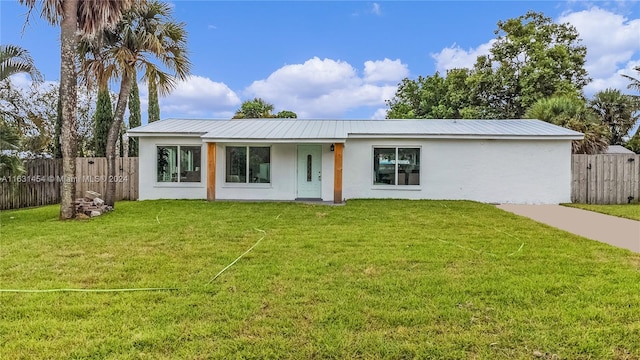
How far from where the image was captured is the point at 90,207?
34.3 feet

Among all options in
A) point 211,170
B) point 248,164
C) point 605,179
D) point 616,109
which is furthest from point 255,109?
point 616,109

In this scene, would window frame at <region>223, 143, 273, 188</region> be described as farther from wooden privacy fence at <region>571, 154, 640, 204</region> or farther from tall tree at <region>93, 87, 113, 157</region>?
wooden privacy fence at <region>571, 154, 640, 204</region>

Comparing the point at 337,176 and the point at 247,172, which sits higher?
the point at 247,172

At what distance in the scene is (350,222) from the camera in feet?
29.8

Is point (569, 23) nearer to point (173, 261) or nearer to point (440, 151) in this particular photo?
point (440, 151)

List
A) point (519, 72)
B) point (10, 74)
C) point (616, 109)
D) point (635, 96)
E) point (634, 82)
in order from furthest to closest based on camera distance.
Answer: point (519, 72) → point (616, 109) → point (634, 82) → point (635, 96) → point (10, 74)

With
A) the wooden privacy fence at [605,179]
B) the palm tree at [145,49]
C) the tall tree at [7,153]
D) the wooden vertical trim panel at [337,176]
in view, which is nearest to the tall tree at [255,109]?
the palm tree at [145,49]

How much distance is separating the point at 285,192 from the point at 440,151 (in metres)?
6.08

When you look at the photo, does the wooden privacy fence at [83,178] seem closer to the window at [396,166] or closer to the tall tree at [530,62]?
the window at [396,166]

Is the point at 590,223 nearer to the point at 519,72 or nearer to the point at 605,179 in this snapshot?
the point at 605,179

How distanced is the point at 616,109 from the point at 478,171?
17542 mm

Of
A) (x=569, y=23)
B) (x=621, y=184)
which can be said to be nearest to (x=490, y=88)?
(x=569, y=23)

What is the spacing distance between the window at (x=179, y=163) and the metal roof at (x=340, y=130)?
70cm

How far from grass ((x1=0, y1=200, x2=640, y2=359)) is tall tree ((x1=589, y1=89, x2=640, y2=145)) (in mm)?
21821
